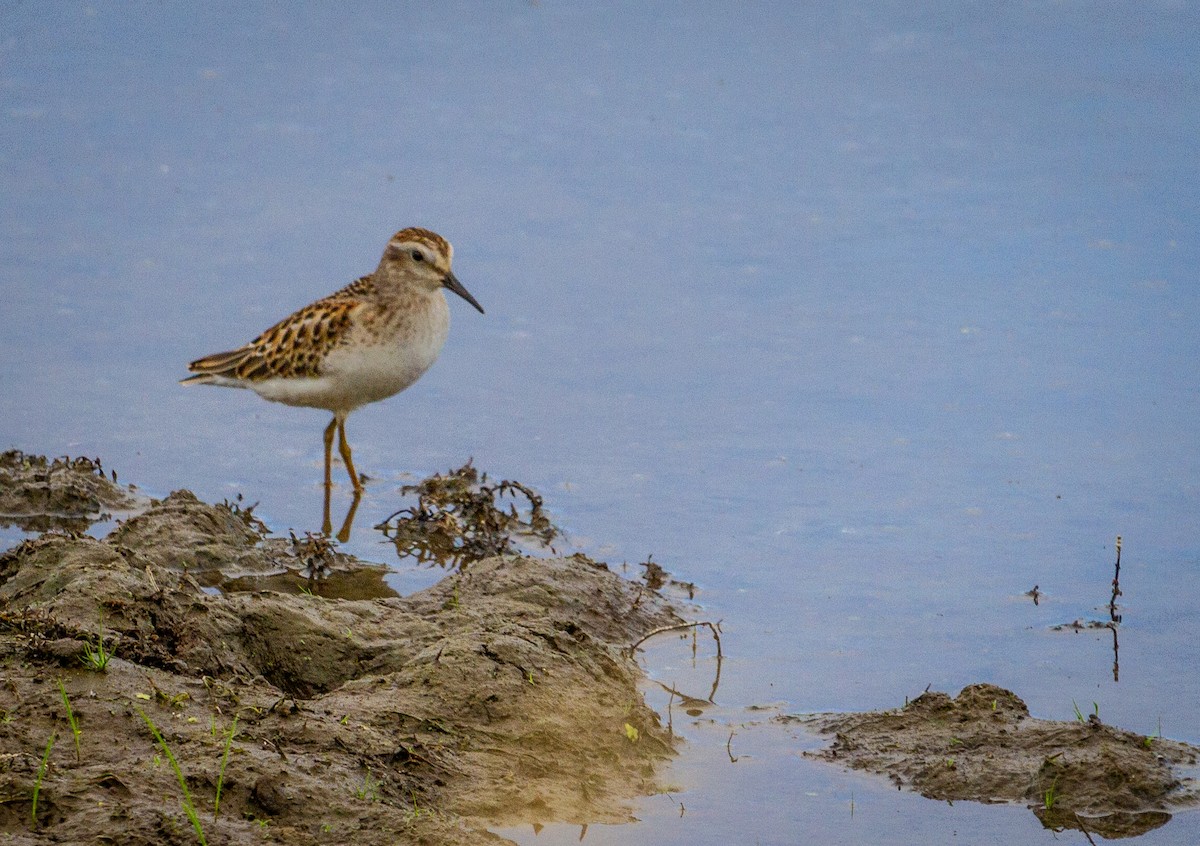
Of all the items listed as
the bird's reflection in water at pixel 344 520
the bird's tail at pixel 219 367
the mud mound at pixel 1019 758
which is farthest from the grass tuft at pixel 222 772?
the bird's tail at pixel 219 367

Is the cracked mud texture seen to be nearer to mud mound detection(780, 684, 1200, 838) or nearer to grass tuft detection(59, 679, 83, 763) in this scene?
grass tuft detection(59, 679, 83, 763)

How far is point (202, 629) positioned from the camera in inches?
250

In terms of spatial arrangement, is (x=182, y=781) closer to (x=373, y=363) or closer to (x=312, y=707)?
(x=312, y=707)

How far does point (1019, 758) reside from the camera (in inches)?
252

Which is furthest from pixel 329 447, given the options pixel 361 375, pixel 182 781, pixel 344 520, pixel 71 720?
pixel 182 781

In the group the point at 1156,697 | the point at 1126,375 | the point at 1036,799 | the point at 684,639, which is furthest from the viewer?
the point at 1126,375

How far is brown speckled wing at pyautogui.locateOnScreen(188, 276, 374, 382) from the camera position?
32.4 feet

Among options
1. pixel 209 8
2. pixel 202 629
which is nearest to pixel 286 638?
pixel 202 629

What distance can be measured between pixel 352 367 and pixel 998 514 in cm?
372

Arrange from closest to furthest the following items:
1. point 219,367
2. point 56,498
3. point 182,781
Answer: point 182,781, point 56,498, point 219,367

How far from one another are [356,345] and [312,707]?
13.7 ft

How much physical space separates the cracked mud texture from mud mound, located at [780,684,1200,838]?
88 cm

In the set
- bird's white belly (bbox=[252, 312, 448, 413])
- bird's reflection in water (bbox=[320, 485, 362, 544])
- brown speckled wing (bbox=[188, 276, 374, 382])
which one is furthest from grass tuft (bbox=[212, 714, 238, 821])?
brown speckled wing (bbox=[188, 276, 374, 382])

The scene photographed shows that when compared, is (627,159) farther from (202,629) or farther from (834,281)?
(202,629)
